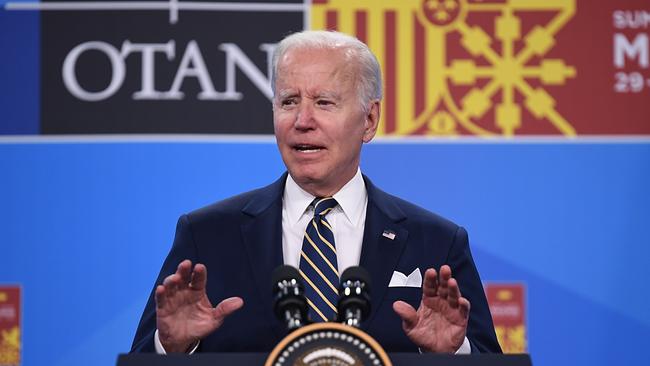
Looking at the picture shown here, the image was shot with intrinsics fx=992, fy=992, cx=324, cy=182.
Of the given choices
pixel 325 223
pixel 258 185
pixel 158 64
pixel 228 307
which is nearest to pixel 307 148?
pixel 325 223

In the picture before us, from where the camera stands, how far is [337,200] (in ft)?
7.67

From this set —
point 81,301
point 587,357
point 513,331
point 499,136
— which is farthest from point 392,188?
point 81,301

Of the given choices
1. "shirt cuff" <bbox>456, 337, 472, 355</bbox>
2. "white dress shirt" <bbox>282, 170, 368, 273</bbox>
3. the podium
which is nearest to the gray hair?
"white dress shirt" <bbox>282, 170, 368, 273</bbox>

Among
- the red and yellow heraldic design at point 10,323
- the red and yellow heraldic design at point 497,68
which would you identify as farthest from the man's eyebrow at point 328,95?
the red and yellow heraldic design at point 10,323

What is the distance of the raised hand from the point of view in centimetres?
181

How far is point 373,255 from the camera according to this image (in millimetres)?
2236

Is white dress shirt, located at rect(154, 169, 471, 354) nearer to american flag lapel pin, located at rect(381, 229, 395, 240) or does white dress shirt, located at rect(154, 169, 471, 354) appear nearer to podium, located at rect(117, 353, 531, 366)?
american flag lapel pin, located at rect(381, 229, 395, 240)

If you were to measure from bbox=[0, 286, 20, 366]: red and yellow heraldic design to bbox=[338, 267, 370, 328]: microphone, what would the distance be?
224 cm

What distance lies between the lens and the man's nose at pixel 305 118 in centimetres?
221

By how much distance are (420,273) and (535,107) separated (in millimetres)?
1558

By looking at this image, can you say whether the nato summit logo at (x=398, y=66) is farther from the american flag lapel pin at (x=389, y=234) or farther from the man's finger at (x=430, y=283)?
the man's finger at (x=430, y=283)

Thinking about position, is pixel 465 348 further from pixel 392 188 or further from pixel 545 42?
pixel 545 42

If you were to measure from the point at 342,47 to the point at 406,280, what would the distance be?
0.55 m

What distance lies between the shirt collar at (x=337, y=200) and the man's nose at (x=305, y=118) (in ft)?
0.61
